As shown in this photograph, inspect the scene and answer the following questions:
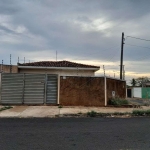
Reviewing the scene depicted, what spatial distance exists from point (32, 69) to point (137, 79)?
56.9 m

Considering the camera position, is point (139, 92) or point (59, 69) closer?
point (59, 69)

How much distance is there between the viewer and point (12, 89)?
59.0 feet

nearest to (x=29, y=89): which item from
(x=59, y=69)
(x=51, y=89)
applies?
(x=51, y=89)

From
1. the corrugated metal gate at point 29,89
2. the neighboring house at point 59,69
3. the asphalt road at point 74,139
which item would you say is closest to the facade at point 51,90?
the corrugated metal gate at point 29,89

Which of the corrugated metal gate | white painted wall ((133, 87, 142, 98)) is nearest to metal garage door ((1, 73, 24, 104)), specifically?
the corrugated metal gate

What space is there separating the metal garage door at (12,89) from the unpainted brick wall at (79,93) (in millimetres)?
3071

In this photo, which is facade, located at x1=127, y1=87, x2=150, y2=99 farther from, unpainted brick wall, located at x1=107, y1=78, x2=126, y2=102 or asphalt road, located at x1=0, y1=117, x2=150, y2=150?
asphalt road, located at x1=0, y1=117, x2=150, y2=150

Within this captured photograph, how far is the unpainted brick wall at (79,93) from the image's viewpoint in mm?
17859

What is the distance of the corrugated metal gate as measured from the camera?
703 inches

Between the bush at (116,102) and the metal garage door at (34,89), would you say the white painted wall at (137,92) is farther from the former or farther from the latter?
the metal garage door at (34,89)

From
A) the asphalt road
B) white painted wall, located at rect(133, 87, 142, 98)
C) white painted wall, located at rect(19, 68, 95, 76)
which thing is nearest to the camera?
the asphalt road

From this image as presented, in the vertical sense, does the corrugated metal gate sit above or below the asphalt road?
above

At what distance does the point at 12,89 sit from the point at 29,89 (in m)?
1.28

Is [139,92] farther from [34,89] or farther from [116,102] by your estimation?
[34,89]
